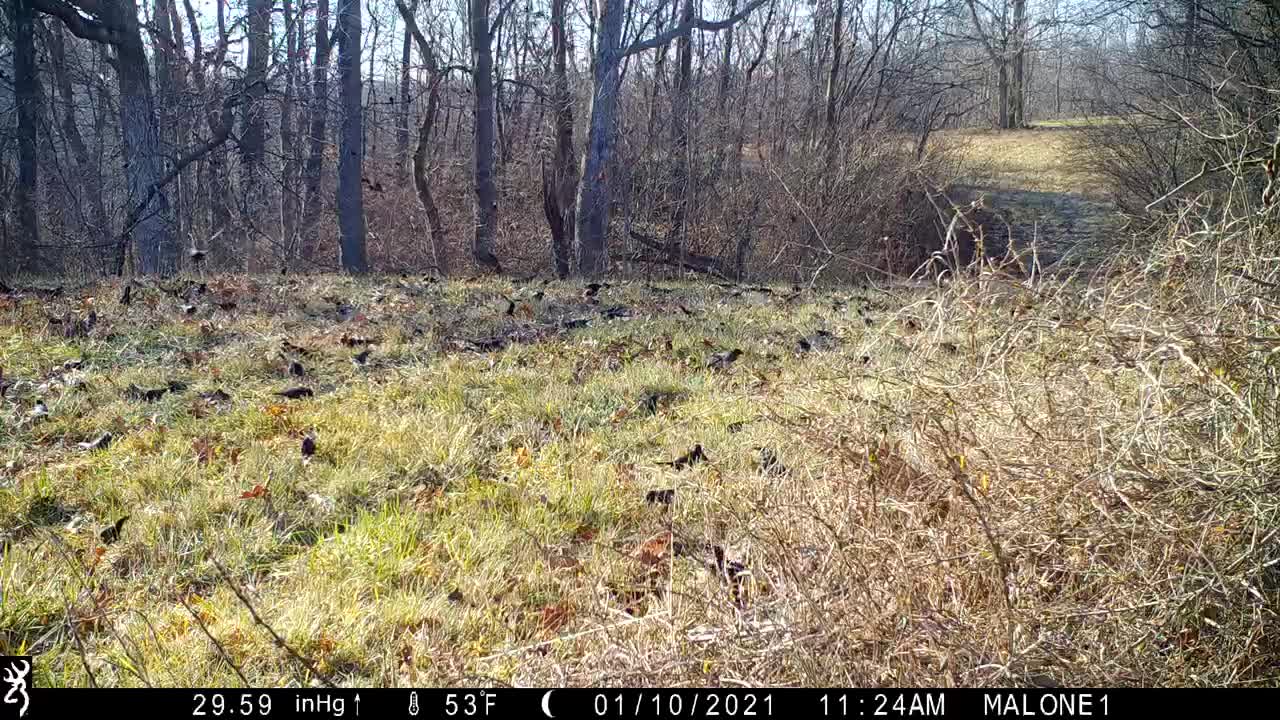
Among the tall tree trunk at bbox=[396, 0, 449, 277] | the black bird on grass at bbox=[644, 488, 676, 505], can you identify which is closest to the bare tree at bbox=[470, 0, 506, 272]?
the tall tree trunk at bbox=[396, 0, 449, 277]

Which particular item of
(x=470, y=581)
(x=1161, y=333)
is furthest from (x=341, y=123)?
(x=1161, y=333)

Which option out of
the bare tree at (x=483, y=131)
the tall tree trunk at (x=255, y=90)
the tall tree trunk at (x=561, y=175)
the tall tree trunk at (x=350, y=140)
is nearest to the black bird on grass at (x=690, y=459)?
the tall tree trunk at (x=255, y=90)

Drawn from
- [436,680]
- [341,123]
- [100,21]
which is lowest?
[436,680]

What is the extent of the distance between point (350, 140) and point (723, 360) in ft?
33.3

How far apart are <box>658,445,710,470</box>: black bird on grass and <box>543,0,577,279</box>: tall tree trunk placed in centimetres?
1135

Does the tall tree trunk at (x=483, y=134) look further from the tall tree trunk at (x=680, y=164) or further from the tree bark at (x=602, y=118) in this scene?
the tall tree trunk at (x=680, y=164)

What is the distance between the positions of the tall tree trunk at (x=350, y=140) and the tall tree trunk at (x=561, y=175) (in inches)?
131

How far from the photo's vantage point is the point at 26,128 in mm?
13484

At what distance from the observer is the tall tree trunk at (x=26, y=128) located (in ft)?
40.2

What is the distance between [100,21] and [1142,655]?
1408 cm

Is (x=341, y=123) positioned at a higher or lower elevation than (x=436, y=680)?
higher

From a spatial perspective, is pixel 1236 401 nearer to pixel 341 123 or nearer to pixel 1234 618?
pixel 1234 618

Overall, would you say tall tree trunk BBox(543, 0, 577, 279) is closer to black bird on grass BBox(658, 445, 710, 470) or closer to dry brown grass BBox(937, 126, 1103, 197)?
dry brown grass BBox(937, 126, 1103, 197)
